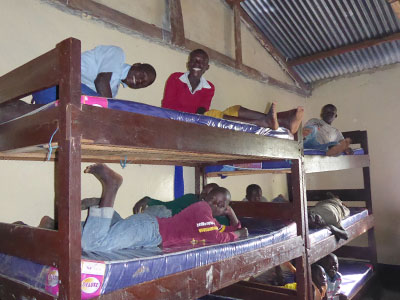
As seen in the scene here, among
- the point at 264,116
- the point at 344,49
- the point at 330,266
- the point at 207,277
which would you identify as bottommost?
the point at 330,266

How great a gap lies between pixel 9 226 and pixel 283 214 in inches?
77.8

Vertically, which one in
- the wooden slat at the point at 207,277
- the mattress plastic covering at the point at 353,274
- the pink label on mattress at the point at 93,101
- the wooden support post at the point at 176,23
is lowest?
the mattress plastic covering at the point at 353,274

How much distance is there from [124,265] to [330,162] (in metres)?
2.48

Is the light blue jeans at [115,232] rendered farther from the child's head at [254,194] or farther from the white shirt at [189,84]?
the child's head at [254,194]

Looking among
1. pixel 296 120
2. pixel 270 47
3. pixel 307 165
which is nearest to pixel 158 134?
pixel 296 120

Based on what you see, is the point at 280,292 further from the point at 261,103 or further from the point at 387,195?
Answer: the point at 387,195

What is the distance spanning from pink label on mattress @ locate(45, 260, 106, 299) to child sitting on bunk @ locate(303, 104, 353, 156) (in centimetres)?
260

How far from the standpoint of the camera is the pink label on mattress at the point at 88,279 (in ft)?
3.90

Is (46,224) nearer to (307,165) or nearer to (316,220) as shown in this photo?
(307,165)

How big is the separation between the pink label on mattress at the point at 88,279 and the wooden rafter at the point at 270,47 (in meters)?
3.83

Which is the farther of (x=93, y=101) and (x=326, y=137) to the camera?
(x=326, y=137)

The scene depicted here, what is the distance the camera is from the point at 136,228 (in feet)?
5.86

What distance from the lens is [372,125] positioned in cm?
508

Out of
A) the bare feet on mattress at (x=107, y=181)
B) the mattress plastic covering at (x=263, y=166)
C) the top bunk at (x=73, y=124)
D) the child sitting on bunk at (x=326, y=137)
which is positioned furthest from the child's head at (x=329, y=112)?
the bare feet on mattress at (x=107, y=181)
